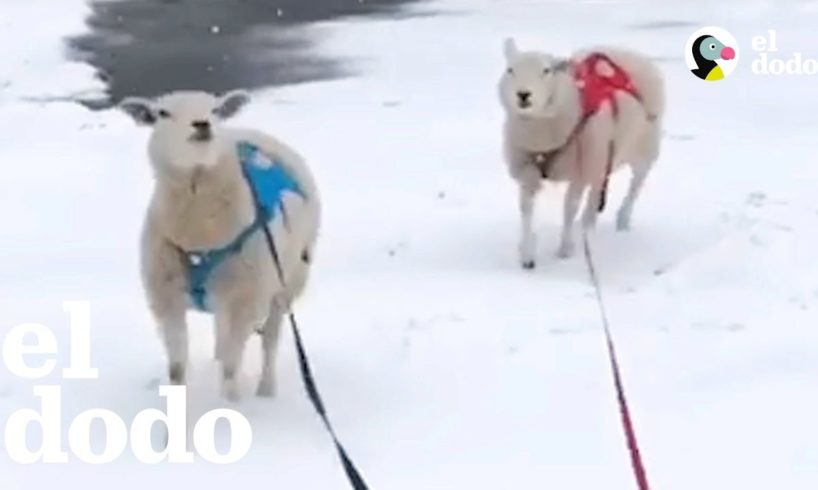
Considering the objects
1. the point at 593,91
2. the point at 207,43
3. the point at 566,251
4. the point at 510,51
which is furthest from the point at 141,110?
the point at 207,43

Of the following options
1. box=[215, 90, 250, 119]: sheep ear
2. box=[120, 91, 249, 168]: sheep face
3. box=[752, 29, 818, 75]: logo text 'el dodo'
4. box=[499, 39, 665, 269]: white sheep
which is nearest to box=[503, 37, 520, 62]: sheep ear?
box=[499, 39, 665, 269]: white sheep

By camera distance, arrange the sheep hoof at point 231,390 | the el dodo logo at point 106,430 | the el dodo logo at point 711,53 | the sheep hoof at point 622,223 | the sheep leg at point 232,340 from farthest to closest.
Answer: the el dodo logo at point 711,53
the sheep hoof at point 622,223
the sheep hoof at point 231,390
the sheep leg at point 232,340
the el dodo logo at point 106,430

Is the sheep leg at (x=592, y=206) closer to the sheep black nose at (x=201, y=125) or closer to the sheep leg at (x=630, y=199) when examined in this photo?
the sheep leg at (x=630, y=199)

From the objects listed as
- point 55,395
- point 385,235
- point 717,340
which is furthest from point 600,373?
point 385,235

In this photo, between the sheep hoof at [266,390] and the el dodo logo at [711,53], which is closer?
the sheep hoof at [266,390]

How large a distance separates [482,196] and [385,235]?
1273 mm

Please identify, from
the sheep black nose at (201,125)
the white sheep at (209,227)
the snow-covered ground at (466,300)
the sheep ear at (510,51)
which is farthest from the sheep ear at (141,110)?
the sheep ear at (510,51)

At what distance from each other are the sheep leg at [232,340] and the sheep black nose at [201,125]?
2.26 feet

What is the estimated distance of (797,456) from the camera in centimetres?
643

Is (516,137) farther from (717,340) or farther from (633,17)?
(633,17)

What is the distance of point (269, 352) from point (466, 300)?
5.52ft

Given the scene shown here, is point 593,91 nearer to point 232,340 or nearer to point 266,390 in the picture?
point 266,390

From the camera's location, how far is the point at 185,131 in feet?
21.9

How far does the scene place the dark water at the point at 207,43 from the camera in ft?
57.1
